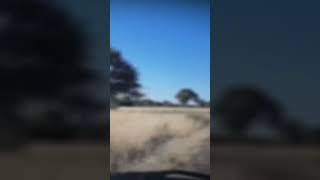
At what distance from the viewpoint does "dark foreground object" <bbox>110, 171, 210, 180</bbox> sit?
3.25 meters

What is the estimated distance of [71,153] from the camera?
126 inches

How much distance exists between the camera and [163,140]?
3250 millimetres

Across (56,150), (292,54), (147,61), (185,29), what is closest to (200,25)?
(185,29)

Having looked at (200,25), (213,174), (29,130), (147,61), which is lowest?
(213,174)

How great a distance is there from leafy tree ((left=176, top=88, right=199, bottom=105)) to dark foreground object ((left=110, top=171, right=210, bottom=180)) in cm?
43

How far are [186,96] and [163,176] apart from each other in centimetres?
50

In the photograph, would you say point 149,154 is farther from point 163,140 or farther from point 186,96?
point 186,96

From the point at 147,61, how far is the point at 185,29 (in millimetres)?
302

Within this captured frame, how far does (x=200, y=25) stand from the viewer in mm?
3256

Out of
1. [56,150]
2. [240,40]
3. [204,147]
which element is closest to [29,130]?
[56,150]

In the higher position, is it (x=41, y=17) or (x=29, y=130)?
(x=41, y=17)

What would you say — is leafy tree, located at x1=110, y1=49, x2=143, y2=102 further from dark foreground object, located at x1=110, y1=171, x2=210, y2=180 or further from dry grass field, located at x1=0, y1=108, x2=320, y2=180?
dark foreground object, located at x1=110, y1=171, x2=210, y2=180

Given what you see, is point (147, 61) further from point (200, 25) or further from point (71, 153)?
point (71, 153)

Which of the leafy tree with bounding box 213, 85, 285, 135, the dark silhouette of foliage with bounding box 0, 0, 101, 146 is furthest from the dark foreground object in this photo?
the dark silhouette of foliage with bounding box 0, 0, 101, 146
